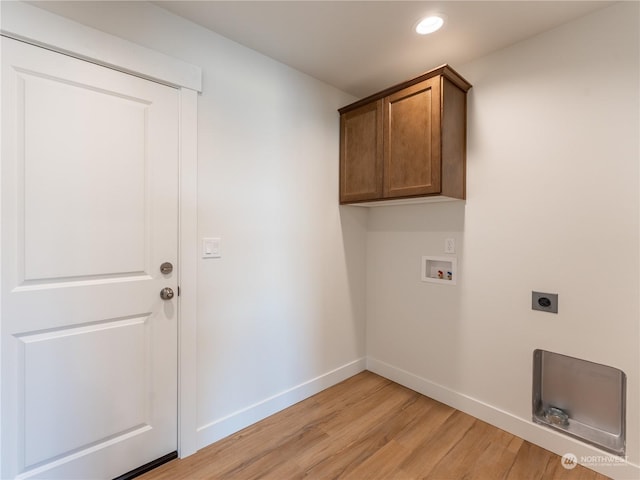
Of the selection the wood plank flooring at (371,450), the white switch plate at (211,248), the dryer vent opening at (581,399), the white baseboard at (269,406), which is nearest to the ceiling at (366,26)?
the white switch plate at (211,248)

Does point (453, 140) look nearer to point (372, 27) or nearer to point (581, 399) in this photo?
point (372, 27)

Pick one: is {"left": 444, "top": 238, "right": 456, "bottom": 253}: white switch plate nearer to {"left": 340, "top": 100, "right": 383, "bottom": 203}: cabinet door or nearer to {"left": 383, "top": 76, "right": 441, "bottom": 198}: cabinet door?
{"left": 383, "top": 76, "right": 441, "bottom": 198}: cabinet door

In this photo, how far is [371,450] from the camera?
1.78m

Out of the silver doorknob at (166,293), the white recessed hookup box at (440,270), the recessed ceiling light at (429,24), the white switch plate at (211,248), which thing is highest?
the recessed ceiling light at (429,24)

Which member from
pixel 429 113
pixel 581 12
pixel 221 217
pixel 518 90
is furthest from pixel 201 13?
pixel 581 12

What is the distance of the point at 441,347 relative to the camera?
230cm

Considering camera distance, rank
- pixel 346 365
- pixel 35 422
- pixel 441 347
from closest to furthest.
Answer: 1. pixel 35 422
2. pixel 441 347
3. pixel 346 365

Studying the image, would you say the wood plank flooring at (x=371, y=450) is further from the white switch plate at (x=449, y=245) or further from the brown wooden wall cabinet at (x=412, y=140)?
the brown wooden wall cabinet at (x=412, y=140)

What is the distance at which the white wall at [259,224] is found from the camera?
5.82 ft

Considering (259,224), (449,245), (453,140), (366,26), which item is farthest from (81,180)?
(449,245)

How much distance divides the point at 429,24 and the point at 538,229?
1390 millimetres

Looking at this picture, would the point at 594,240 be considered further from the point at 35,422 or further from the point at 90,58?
the point at 35,422

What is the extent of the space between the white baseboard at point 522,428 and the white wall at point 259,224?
0.59m

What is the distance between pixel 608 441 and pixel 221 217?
258cm
